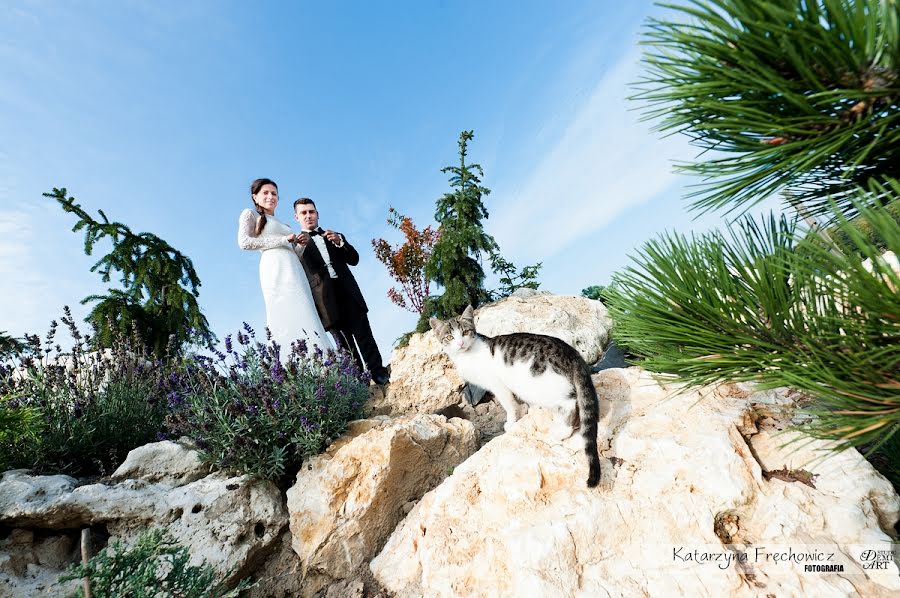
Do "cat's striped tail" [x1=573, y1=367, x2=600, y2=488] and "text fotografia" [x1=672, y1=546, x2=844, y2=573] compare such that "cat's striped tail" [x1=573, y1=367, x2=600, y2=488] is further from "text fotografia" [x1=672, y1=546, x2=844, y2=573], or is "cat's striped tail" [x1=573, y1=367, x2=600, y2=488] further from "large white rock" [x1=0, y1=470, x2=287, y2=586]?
"large white rock" [x1=0, y1=470, x2=287, y2=586]

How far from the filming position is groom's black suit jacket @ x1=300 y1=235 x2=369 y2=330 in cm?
648

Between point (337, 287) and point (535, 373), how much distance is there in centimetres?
430

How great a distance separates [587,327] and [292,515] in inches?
160

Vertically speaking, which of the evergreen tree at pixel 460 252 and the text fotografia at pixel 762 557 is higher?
the evergreen tree at pixel 460 252

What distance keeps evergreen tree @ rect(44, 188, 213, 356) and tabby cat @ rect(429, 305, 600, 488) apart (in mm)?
5361

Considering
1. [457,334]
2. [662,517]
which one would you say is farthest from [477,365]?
[662,517]

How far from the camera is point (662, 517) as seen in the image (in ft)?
7.39

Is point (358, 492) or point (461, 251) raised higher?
point (461, 251)

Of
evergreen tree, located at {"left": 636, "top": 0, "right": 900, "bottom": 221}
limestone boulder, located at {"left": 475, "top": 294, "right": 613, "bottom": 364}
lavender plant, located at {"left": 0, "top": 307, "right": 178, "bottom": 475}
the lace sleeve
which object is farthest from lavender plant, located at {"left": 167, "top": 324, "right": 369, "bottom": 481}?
evergreen tree, located at {"left": 636, "top": 0, "right": 900, "bottom": 221}

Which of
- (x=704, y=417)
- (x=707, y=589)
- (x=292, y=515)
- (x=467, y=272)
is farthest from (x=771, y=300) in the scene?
(x=467, y=272)

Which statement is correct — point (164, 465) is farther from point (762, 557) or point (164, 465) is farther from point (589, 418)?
point (762, 557)

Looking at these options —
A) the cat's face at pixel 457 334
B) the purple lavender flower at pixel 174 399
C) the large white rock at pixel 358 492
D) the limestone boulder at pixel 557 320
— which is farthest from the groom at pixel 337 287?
the large white rock at pixel 358 492

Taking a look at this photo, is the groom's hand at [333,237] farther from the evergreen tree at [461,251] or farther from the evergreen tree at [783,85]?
the evergreen tree at [783,85]

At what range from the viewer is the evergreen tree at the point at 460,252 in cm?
712
